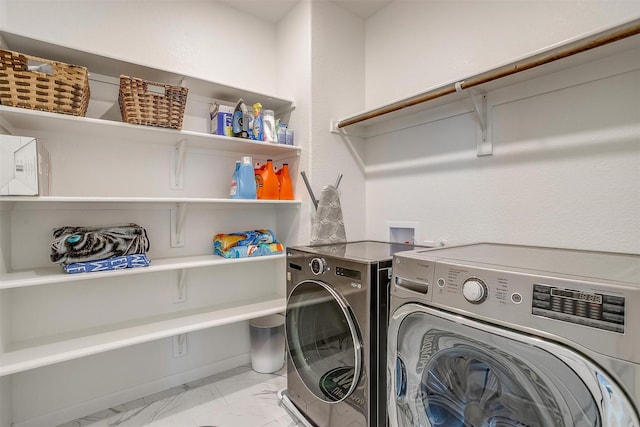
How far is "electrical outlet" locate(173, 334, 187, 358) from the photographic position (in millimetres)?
1988

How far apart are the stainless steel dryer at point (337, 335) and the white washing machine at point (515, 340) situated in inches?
7.0

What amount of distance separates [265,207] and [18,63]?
1.50 meters

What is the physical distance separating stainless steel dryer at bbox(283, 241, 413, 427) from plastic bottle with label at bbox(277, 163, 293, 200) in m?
0.52

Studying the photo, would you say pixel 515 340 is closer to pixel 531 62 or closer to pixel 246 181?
pixel 531 62

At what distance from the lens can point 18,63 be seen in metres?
1.25

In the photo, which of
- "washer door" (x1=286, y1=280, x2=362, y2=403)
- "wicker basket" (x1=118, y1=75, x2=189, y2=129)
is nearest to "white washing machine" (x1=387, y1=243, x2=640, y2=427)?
"washer door" (x1=286, y1=280, x2=362, y2=403)

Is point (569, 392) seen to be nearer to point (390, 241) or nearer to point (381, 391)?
point (381, 391)

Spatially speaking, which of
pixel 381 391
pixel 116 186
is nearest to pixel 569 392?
pixel 381 391

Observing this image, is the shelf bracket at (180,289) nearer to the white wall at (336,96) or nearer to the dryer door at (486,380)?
the white wall at (336,96)

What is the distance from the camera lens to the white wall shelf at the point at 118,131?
136 centimetres

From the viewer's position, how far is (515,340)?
2.62ft

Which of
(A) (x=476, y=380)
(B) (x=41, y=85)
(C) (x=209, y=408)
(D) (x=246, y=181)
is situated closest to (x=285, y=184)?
(D) (x=246, y=181)

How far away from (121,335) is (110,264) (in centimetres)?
41

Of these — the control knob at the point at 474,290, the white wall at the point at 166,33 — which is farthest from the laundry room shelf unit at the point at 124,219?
the control knob at the point at 474,290
